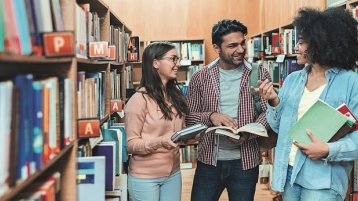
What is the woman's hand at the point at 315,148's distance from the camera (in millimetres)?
1670

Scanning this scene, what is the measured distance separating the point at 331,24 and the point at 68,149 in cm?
126

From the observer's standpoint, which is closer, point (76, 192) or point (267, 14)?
point (76, 192)

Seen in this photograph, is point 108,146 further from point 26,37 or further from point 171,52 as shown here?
point 26,37

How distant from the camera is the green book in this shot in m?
1.64

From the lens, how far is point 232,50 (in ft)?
7.47

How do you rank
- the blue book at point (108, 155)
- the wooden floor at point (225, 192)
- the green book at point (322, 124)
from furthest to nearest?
the wooden floor at point (225, 192) → the blue book at point (108, 155) → the green book at point (322, 124)

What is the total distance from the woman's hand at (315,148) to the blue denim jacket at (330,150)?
0.02 meters

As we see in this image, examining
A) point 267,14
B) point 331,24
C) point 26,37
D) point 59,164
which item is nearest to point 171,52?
point 331,24

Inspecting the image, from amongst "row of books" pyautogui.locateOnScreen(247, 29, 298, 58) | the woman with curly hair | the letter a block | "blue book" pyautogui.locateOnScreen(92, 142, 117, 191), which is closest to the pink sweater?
"blue book" pyautogui.locateOnScreen(92, 142, 117, 191)

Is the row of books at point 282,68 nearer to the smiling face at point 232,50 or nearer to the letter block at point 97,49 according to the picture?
the smiling face at point 232,50

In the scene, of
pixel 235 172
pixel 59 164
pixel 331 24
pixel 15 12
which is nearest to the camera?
pixel 15 12

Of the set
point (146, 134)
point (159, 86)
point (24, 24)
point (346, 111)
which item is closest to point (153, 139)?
point (146, 134)

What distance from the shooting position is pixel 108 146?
2008 mm

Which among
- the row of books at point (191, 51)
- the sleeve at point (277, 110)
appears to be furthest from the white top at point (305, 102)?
the row of books at point (191, 51)
